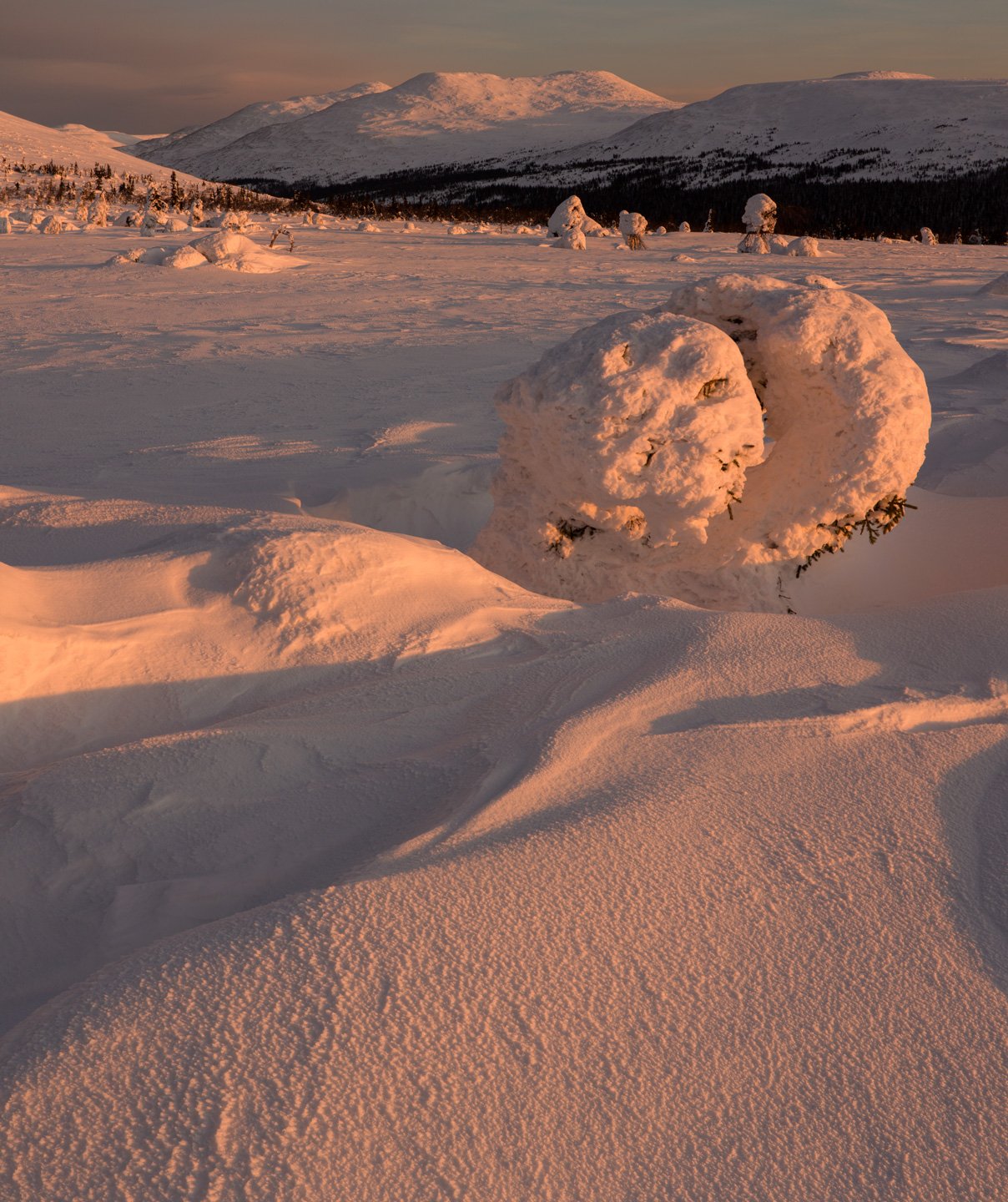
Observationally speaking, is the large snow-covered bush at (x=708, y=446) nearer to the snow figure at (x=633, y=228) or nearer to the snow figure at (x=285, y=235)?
the snow figure at (x=285, y=235)

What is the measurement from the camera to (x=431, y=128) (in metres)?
79.7

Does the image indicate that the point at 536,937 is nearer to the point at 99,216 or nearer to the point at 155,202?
the point at 99,216

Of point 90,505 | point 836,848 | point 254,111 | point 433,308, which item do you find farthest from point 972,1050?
point 254,111

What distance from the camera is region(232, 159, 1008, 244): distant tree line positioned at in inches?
999

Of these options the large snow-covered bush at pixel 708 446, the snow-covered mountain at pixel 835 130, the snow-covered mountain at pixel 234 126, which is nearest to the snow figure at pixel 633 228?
the large snow-covered bush at pixel 708 446

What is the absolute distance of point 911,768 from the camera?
2188 millimetres

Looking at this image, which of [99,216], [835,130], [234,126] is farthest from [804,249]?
[234,126]

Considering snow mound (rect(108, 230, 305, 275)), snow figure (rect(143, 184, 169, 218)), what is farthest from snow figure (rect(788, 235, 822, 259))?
snow figure (rect(143, 184, 169, 218))

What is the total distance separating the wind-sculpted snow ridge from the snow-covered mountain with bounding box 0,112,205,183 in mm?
26260

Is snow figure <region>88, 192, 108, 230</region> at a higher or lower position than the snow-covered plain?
higher

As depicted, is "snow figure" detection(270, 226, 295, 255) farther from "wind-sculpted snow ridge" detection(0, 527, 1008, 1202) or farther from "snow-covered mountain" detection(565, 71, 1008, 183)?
"snow-covered mountain" detection(565, 71, 1008, 183)

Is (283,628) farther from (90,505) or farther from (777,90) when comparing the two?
(777,90)

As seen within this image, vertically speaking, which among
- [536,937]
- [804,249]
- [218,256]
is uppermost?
[804,249]

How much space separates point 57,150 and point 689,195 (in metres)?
23.7
